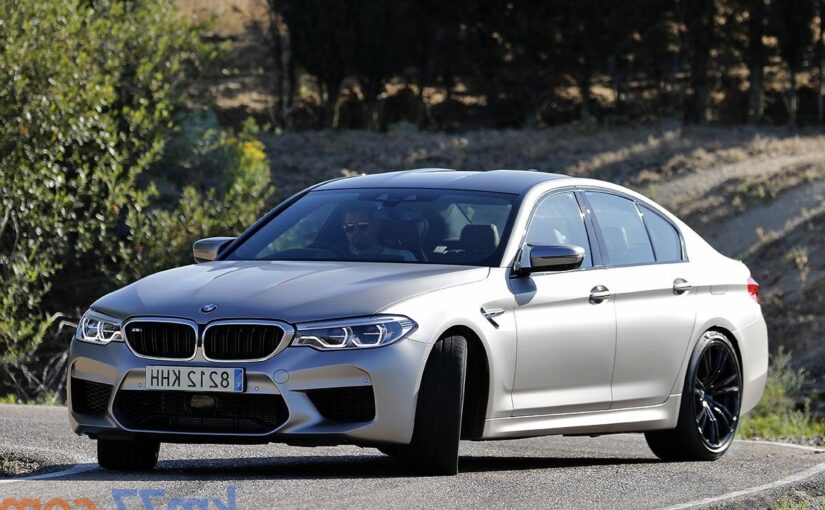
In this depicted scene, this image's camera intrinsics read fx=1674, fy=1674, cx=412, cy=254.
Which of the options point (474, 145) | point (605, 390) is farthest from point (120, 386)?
point (474, 145)

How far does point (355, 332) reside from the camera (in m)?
7.37

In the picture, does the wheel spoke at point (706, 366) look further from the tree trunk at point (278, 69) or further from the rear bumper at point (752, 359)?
the tree trunk at point (278, 69)

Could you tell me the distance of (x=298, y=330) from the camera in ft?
24.0

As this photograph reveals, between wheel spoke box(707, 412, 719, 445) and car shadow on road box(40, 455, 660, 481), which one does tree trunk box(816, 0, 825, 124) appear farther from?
car shadow on road box(40, 455, 660, 481)

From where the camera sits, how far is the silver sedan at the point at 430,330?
7.39 meters

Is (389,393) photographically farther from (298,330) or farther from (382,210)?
(382,210)

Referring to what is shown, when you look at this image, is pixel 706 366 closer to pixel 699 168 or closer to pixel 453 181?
pixel 453 181

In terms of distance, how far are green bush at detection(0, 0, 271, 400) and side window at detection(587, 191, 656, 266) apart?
9646mm

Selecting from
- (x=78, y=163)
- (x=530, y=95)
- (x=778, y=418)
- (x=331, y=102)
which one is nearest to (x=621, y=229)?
(x=778, y=418)

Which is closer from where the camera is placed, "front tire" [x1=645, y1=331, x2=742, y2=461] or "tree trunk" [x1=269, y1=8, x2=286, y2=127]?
"front tire" [x1=645, y1=331, x2=742, y2=461]

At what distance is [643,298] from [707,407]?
99cm

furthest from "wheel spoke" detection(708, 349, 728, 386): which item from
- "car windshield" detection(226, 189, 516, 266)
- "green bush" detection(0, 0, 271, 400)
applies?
"green bush" detection(0, 0, 271, 400)

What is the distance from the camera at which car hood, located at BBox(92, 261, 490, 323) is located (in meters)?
7.41

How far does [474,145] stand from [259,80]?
1470cm
